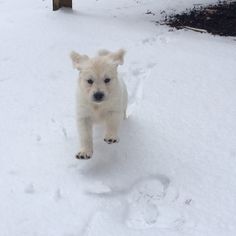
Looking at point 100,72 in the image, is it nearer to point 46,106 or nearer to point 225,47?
point 46,106

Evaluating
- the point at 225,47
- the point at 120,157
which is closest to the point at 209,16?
the point at 225,47

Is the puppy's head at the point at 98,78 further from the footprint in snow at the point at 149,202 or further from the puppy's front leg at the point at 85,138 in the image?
the footprint in snow at the point at 149,202

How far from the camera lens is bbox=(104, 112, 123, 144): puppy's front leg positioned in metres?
4.16

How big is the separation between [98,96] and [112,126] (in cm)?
38

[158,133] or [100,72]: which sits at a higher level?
[100,72]

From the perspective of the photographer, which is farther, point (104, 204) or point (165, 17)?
point (165, 17)

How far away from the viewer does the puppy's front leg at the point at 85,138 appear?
164 inches

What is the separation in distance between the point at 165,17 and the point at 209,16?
0.74m

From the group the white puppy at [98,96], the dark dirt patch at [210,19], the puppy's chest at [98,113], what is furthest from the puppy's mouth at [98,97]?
the dark dirt patch at [210,19]

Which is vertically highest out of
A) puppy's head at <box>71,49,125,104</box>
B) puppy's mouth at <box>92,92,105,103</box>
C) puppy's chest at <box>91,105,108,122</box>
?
puppy's head at <box>71,49,125,104</box>

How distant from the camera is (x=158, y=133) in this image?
4.85m

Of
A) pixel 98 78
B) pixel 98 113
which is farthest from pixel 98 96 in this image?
pixel 98 113

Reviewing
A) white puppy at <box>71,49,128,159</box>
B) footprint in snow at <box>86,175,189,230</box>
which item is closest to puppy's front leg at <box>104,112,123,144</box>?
white puppy at <box>71,49,128,159</box>

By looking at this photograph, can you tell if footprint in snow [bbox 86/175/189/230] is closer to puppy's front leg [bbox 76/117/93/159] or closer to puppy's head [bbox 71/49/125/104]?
puppy's front leg [bbox 76/117/93/159]
